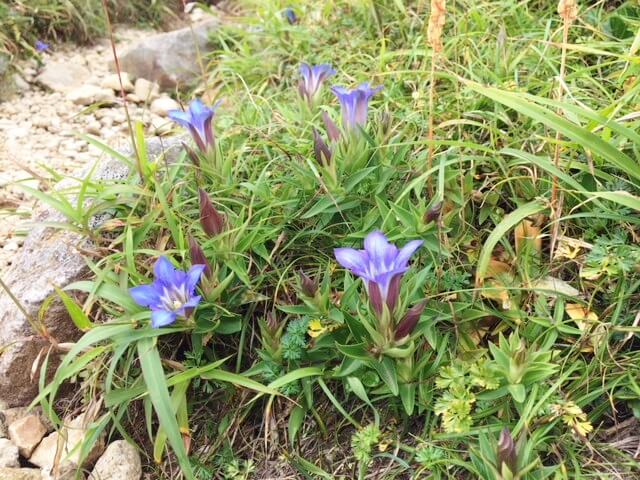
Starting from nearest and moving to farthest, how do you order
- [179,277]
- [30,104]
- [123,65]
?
[179,277] → [30,104] → [123,65]

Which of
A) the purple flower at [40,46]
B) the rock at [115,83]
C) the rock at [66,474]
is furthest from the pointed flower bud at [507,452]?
the purple flower at [40,46]

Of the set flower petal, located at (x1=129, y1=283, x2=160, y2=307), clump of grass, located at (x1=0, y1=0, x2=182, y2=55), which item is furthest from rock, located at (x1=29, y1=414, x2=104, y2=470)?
clump of grass, located at (x1=0, y1=0, x2=182, y2=55)

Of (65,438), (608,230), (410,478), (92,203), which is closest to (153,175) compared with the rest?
(92,203)

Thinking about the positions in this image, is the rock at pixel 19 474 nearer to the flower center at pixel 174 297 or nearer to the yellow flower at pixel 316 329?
the flower center at pixel 174 297

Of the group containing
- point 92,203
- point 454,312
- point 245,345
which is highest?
point 92,203

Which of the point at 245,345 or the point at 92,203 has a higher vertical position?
the point at 92,203

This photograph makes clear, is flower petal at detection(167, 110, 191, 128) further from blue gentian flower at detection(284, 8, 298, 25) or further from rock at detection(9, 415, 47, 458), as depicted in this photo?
blue gentian flower at detection(284, 8, 298, 25)

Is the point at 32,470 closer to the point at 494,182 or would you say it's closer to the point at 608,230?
the point at 494,182
